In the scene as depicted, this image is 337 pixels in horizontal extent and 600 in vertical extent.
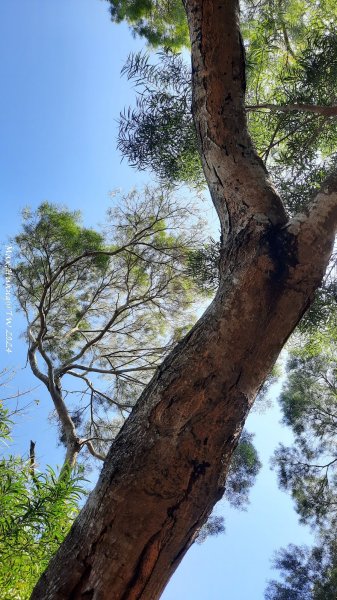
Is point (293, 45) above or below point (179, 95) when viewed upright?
above

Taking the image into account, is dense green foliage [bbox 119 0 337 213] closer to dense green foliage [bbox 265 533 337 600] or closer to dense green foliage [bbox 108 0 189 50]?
dense green foliage [bbox 108 0 189 50]

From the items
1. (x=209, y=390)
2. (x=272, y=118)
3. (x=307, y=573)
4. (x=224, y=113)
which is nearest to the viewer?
(x=209, y=390)

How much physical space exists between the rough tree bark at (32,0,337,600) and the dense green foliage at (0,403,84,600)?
1302mm

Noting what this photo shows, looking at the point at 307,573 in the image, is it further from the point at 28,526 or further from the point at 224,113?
the point at 224,113

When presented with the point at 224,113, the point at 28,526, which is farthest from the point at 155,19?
the point at 28,526

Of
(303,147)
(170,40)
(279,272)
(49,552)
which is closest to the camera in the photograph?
(279,272)

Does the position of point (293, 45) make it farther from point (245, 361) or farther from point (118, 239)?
point (245, 361)

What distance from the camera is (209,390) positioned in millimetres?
1271

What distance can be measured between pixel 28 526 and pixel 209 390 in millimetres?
1712

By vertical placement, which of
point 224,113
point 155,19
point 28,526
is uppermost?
point 155,19

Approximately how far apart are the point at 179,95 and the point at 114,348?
13.4 ft

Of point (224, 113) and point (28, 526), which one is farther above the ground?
point (224, 113)

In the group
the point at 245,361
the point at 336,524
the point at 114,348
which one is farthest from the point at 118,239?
the point at 245,361

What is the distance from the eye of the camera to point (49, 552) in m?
2.49
